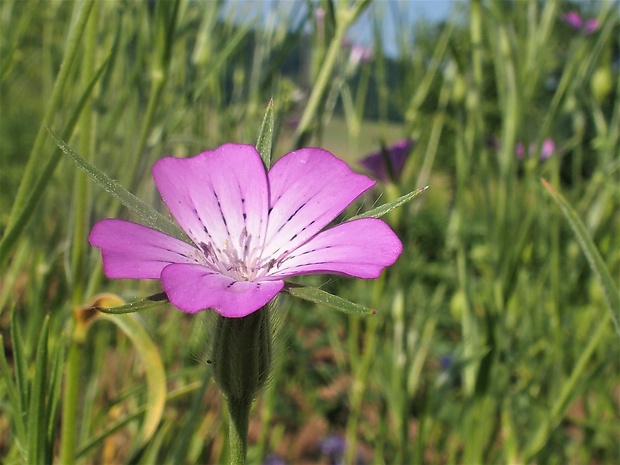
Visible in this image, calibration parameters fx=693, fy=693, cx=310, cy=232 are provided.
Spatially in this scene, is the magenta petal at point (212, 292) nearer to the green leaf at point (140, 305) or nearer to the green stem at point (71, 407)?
the green leaf at point (140, 305)

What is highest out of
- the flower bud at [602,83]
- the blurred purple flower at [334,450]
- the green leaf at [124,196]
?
the flower bud at [602,83]

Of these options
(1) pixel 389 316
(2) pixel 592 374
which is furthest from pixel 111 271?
(1) pixel 389 316

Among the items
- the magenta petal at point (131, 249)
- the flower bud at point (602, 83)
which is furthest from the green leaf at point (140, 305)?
the flower bud at point (602, 83)

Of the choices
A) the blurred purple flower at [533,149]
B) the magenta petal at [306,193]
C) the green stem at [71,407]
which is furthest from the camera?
the blurred purple flower at [533,149]

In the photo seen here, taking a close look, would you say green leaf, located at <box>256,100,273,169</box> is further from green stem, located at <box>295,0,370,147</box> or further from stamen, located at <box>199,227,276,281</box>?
green stem, located at <box>295,0,370,147</box>

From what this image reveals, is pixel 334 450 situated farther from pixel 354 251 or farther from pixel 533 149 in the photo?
pixel 354 251

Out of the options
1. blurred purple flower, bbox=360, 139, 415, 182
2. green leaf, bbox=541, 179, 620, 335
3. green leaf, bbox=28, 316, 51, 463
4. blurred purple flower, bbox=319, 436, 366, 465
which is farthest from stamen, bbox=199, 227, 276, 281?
blurred purple flower, bbox=319, 436, 366, 465
